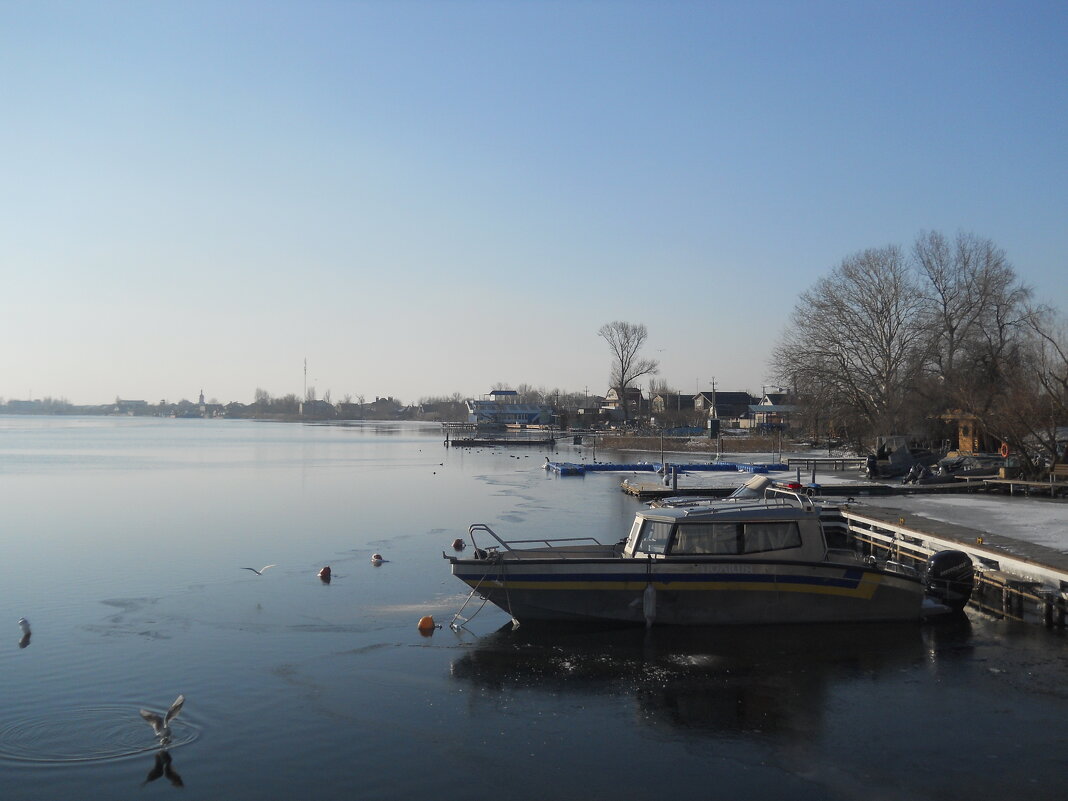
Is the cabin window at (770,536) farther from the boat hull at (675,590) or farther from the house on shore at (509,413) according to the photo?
the house on shore at (509,413)

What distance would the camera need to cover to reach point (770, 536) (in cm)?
1582

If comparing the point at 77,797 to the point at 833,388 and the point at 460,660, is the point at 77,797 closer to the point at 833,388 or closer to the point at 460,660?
the point at 460,660

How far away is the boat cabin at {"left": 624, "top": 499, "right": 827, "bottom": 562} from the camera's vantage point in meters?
15.7

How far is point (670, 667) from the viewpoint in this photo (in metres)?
14.1

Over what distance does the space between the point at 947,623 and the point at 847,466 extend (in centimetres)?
3937

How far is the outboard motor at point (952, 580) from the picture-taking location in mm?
16812

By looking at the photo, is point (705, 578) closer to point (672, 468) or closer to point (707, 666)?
point (707, 666)

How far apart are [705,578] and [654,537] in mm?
1164

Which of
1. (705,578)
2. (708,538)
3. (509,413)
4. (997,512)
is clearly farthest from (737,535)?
(509,413)

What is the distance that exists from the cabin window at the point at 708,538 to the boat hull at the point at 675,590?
29 cm

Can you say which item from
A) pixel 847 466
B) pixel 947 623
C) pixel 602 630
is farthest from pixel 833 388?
pixel 602 630

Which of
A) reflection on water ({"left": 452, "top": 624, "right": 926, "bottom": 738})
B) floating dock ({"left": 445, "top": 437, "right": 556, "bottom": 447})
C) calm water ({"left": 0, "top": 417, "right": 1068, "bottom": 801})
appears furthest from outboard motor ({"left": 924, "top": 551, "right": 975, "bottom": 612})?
floating dock ({"left": 445, "top": 437, "right": 556, "bottom": 447})

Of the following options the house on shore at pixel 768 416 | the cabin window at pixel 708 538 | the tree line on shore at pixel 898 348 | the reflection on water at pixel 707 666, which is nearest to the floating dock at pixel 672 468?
the tree line on shore at pixel 898 348

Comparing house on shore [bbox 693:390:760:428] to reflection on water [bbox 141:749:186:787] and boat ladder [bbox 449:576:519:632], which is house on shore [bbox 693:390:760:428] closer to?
boat ladder [bbox 449:576:519:632]
